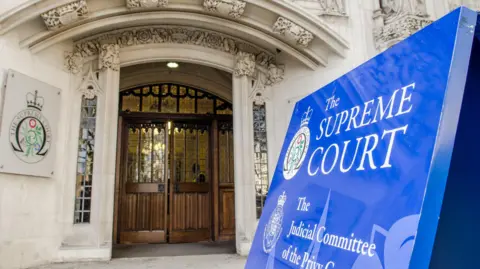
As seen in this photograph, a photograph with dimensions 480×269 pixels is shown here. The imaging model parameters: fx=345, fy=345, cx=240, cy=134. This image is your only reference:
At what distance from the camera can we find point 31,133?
12.0ft

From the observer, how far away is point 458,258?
88 cm

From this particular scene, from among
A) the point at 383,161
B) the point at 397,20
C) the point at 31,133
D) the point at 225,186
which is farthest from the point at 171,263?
the point at 397,20

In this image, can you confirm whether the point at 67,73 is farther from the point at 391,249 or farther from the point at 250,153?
the point at 391,249

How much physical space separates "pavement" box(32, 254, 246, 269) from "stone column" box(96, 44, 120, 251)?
0.31m

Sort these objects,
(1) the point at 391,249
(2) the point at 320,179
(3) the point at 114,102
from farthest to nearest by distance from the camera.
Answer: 1. (3) the point at 114,102
2. (2) the point at 320,179
3. (1) the point at 391,249

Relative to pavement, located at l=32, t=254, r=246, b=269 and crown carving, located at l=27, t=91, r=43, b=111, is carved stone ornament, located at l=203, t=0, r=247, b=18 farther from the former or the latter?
pavement, located at l=32, t=254, r=246, b=269

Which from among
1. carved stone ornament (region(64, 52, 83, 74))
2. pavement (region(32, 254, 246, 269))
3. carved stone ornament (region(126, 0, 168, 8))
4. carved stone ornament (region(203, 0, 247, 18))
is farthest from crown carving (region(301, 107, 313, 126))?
carved stone ornament (region(64, 52, 83, 74))

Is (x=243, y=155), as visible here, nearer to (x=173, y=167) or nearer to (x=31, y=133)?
(x=173, y=167)

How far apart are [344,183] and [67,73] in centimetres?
412

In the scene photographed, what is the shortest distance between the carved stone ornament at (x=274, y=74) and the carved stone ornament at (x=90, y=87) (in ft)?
7.43

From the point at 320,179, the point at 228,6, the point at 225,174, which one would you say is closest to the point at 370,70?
the point at 320,179

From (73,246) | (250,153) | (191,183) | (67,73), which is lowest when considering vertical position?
(73,246)

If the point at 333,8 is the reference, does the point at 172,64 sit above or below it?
below

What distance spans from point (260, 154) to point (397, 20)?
241 centimetres
